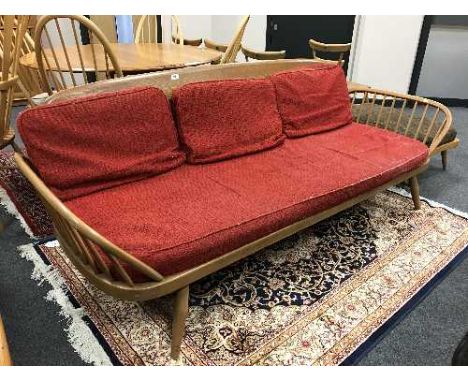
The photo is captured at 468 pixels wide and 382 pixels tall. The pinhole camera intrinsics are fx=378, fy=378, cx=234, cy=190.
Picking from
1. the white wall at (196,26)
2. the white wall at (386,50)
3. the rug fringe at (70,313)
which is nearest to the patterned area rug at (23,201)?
the rug fringe at (70,313)

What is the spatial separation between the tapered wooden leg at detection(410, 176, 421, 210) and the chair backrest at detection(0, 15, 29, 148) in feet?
6.75

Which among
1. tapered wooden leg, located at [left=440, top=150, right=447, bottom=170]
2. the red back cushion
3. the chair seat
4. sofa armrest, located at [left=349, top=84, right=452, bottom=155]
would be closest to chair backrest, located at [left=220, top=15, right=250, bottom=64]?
the red back cushion

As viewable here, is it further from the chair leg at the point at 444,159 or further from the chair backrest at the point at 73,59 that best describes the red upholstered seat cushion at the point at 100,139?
the chair leg at the point at 444,159

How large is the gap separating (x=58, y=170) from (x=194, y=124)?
0.61 meters

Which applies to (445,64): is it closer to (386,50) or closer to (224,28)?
(386,50)

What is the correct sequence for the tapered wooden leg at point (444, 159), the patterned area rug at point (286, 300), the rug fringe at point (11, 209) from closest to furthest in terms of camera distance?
1. the patterned area rug at point (286, 300)
2. the rug fringe at point (11, 209)
3. the tapered wooden leg at point (444, 159)

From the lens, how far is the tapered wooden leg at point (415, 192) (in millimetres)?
2083

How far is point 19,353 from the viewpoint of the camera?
127 centimetres

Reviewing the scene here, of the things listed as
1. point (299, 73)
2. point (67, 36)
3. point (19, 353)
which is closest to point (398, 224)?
point (299, 73)

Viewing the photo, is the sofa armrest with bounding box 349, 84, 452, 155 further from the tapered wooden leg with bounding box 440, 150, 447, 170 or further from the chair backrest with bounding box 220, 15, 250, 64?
the chair backrest with bounding box 220, 15, 250, 64

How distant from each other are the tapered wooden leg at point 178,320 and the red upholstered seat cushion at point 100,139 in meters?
0.55

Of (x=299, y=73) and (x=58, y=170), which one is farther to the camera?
(x=299, y=73)

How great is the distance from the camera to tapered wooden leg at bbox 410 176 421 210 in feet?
6.84

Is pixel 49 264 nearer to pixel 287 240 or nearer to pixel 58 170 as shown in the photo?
pixel 58 170
